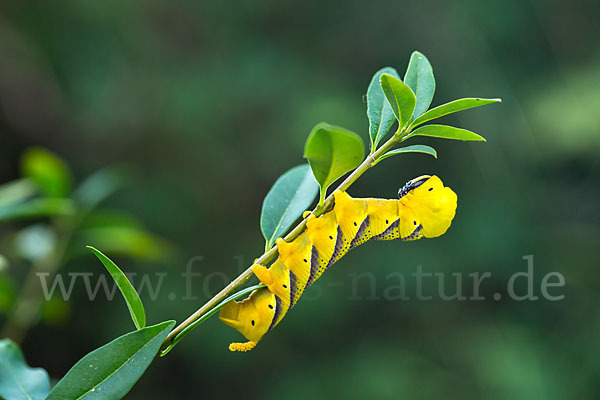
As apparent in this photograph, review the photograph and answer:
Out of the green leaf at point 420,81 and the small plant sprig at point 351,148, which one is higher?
the green leaf at point 420,81

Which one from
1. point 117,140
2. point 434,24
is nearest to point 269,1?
point 434,24

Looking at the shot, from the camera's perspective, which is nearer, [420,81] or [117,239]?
[420,81]

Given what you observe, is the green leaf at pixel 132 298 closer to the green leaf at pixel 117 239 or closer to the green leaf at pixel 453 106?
the green leaf at pixel 453 106

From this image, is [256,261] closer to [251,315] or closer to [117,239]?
[251,315]

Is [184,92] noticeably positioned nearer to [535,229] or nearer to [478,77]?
[478,77]

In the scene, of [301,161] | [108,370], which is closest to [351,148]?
[108,370]

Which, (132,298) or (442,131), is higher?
(442,131)

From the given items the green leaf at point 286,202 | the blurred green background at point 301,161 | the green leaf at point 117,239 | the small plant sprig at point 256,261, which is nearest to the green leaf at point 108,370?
the small plant sprig at point 256,261
